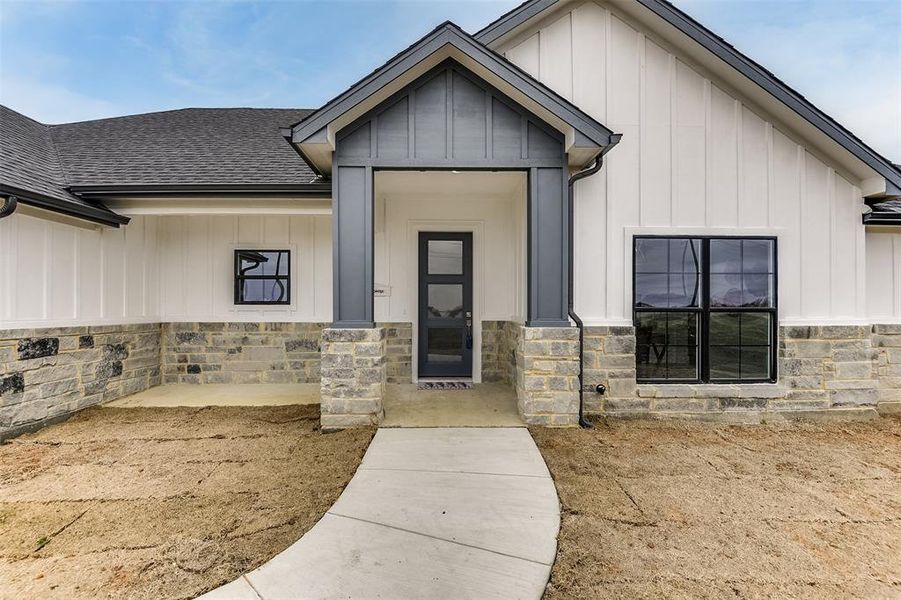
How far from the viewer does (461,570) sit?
2.28 metres

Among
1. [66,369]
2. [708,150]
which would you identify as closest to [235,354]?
[66,369]

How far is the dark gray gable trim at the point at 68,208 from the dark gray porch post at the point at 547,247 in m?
5.55

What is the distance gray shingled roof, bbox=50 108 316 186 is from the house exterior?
83 mm

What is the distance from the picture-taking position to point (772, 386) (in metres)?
5.07

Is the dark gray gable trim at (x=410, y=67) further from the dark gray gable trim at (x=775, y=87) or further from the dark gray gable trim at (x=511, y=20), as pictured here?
the dark gray gable trim at (x=775, y=87)

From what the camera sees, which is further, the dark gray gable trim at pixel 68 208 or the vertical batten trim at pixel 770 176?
the vertical batten trim at pixel 770 176

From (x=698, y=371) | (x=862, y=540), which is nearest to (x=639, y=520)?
(x=862, y=540)

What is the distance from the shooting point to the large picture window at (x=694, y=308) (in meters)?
5.07

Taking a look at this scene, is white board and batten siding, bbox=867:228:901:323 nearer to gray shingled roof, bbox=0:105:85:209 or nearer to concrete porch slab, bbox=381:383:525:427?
concrete porch slab, bbox=381:383:525:427

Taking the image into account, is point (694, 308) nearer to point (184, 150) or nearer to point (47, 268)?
point (47, 268)

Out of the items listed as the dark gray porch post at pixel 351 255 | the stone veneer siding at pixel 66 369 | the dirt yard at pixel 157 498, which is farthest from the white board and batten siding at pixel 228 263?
the dark gray porch post at pixel 351 255

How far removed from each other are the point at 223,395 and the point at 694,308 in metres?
6.76

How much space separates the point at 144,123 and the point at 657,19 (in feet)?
30.9

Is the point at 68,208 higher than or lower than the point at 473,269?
higher
